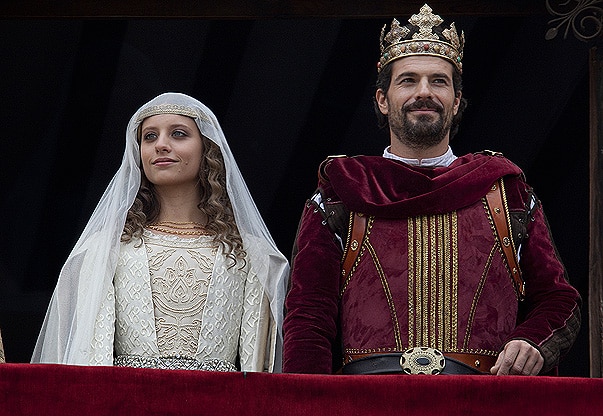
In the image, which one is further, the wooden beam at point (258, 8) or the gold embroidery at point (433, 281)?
the wooden beam at point (258, 8)

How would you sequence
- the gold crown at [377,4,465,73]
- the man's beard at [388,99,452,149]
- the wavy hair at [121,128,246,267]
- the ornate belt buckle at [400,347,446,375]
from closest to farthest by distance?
the ornate belt buckle at [400,347,446,375] → the man's beard at [388,99,452,149] → the gold crown at [377,4,465,73] → the wavy hair at [121,128,246,267]

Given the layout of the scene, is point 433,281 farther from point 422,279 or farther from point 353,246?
point 353,246

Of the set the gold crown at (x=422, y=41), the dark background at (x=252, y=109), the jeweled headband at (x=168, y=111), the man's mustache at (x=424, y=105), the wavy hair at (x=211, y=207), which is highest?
the dark background at (x=252, y=109)

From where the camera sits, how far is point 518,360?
3482 millimetres

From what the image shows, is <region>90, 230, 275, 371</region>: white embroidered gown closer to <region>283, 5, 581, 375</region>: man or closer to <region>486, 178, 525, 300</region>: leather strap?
<region>283, 5, 581, 375</region>: man

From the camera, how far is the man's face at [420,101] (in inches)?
154

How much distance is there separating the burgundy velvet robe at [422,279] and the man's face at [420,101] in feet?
0.47

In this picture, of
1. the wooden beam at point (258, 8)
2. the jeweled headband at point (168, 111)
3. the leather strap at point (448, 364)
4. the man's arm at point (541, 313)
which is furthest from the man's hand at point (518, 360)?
the wooden beam at point (258, 8)

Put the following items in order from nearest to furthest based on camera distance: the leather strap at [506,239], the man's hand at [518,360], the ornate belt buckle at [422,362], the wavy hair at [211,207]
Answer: the man's hand at [518,360]
the ornate belt buckle at [422,362]
the leather strap at [506,239]
the wavy hair at [211,207]

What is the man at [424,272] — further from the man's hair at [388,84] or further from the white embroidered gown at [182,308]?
the white embroidered gown at [182,308]

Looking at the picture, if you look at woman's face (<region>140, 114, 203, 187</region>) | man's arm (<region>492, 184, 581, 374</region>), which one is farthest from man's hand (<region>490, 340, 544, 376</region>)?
woman's face (<region>140, 114, 203, 187</region>)

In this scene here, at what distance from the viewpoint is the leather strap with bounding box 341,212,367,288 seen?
3.75 meters

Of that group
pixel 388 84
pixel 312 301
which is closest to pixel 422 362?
pixel 312 301

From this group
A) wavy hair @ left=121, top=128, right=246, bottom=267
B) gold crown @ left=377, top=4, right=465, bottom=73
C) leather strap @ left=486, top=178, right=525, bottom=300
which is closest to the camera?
leather strap @ left=486, top=178, right=525, bottom=300
